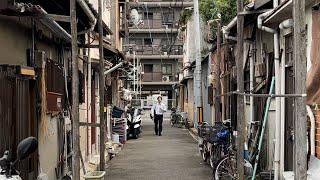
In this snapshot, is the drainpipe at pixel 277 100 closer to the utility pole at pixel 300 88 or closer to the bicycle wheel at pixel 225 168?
the bicycle wheel at pixel 225 168

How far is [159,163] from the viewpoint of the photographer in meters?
15.6

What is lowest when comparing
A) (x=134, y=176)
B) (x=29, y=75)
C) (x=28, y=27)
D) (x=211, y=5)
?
(x=134, y=176)

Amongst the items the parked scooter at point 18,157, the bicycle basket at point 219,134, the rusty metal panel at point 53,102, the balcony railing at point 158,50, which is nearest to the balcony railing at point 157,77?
the balcony railing at point 158,50

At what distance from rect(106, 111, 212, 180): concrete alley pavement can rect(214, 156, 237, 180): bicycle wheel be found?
95 cm

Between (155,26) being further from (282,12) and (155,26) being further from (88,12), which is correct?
(282,12)

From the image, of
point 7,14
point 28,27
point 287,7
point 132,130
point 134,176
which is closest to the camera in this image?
point 7,14

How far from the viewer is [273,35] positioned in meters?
10.3

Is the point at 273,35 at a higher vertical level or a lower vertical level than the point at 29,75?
higher

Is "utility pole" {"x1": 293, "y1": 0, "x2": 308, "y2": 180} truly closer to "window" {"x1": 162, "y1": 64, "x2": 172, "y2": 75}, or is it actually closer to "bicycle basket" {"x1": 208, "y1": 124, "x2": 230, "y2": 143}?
"bicycle basket" {"x1": 208, "y1": 124, "x2": 230, "y2": 143}

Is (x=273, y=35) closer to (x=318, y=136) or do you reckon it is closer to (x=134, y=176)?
(x=318, y=136)

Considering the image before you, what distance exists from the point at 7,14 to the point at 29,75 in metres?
1.02

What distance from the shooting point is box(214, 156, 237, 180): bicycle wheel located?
11383mm

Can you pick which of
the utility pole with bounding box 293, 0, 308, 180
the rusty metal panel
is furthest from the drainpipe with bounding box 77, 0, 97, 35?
the utility pole with bounding box 293, 0, 308, 180

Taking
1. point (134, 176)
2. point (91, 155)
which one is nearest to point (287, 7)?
point (134, 176)
